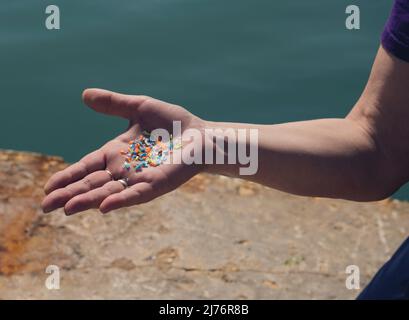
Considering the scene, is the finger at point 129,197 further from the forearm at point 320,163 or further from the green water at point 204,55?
the green water at point 204,55

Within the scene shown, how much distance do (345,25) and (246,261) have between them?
6.94 feet

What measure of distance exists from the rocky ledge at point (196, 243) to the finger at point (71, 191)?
132cm

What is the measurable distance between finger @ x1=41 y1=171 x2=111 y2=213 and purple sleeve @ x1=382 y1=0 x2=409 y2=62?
0.58 meters

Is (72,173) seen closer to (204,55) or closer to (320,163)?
(320,163)

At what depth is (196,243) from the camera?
301 centimetres

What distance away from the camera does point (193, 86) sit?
434 centimetres

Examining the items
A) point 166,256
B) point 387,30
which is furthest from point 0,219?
point 387,30

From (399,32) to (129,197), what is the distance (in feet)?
1.84

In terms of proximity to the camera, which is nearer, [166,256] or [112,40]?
[166,256]

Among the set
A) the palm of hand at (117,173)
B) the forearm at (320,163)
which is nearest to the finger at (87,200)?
the palm of hand at (117,173)

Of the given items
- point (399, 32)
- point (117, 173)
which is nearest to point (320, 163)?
point (399, 32)

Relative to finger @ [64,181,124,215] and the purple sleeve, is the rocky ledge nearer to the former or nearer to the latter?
finger @ [64,181,124,215]
